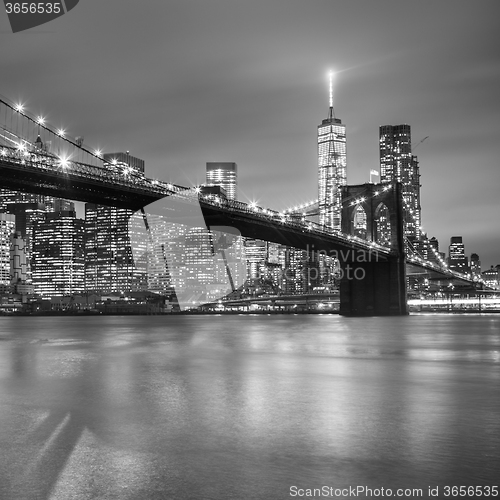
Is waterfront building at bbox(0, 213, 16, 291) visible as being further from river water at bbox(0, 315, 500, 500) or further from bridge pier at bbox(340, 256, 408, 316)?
river water at bbox(0, 315, 500, 500)

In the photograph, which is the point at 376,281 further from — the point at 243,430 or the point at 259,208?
the point at 243,430

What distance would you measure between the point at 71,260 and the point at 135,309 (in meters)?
53.3

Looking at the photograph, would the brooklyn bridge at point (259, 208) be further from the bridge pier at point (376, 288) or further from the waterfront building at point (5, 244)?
the waterfront building at point (5, 244)

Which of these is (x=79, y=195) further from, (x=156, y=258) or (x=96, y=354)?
(x=156, y=258)

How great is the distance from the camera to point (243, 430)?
7809 millimetres

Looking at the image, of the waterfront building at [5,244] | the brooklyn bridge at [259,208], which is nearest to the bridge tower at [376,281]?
the brooklyn bridge at [259,208]

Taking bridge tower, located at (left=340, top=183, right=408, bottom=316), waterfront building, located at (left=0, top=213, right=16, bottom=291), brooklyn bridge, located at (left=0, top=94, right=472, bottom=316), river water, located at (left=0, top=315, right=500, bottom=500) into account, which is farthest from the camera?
waterfront building, located at (left=0, top=213, right=16, bottom=291)

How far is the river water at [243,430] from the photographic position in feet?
18.3

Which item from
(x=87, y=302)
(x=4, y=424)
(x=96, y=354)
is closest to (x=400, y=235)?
(x=96, y=354)

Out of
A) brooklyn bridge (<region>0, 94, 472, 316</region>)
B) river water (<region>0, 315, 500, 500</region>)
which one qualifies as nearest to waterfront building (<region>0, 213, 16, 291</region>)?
brooklyn bridge (<region>0, 94, 472, 316</region>)

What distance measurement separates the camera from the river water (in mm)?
5570

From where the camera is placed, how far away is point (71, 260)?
156 meters

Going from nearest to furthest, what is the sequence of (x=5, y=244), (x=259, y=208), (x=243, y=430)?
1. (x=243, y=430)
2. (x=259, y=208)
3. (x=5, y=244)

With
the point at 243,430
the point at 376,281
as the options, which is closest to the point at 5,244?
the point at 376,281
